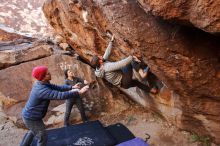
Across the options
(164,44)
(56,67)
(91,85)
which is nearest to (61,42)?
(56,67)

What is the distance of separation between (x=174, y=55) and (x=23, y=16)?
40.9 m

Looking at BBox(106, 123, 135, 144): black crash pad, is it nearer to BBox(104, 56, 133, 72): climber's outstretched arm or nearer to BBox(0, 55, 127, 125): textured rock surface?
BBox(0, 55, 127, 125): textured rock surface

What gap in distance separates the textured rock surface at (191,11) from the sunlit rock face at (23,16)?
1286 inches

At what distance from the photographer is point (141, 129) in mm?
7531

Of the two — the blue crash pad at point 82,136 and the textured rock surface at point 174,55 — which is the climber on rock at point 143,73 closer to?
the textured rock surface at point 174,55

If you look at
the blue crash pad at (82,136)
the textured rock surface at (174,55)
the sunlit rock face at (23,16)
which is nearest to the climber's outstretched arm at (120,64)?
the textured rock surface at (174,55)

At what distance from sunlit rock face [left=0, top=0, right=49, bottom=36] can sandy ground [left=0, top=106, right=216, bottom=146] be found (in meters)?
28.6

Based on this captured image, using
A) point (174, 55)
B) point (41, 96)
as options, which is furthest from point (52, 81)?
point (174, 55)

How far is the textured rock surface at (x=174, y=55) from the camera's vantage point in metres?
4.83

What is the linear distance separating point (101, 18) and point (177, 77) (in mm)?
2235

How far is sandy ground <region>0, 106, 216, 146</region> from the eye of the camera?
6.97 meters

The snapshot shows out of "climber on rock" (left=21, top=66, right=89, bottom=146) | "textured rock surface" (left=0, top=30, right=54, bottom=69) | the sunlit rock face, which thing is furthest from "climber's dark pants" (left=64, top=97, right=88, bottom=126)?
the sunlit rock face

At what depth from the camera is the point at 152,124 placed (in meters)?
7.62

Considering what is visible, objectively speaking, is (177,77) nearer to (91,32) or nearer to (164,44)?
(164,44)
